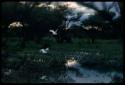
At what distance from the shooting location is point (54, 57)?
3705 millimetres

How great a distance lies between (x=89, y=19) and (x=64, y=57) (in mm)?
394

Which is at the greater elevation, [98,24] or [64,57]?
[98,24]

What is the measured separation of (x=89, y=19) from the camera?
367cm

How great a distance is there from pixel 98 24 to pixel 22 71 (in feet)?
2.53

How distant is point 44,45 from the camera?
363 centimetres

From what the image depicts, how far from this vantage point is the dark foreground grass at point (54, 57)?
356cm

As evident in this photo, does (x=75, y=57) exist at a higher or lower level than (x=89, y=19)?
lower

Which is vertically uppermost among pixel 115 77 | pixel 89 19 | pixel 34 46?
pixel 89 19

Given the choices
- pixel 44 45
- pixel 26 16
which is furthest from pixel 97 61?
pixel 26 16

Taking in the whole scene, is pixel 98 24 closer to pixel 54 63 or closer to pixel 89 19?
pixel 89 19

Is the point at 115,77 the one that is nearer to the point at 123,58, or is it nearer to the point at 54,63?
the point at 123,58

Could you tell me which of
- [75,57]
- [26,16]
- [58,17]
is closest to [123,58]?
[75,57]

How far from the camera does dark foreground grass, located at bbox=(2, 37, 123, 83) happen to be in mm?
3559

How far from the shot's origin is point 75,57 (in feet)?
12.0
